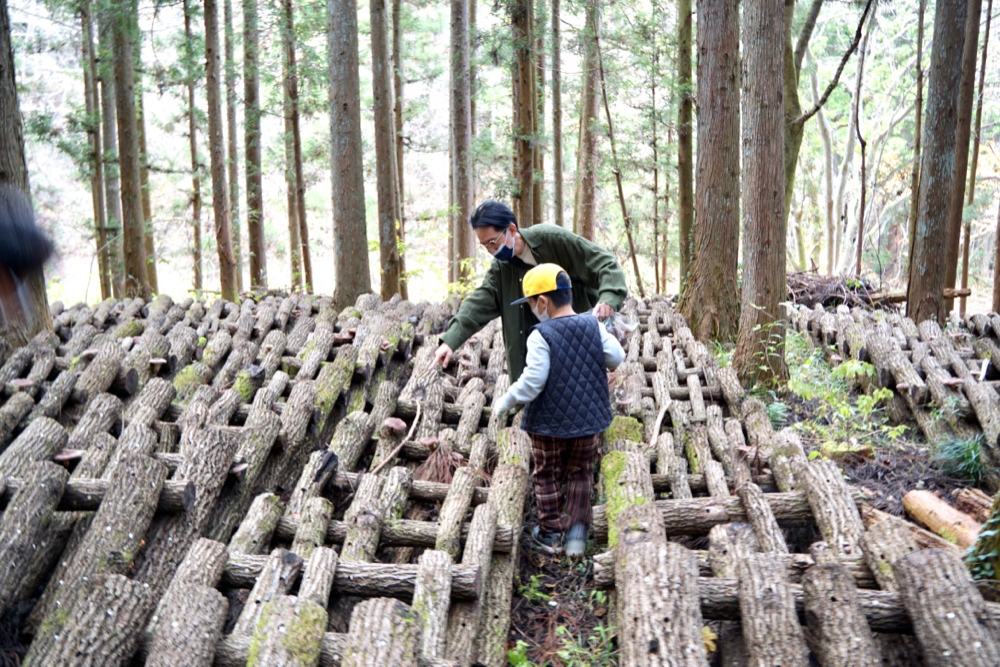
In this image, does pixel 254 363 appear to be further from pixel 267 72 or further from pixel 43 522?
pixel 267 72

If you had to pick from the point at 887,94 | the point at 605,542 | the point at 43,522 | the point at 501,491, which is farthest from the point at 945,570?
A: the point at 887,94

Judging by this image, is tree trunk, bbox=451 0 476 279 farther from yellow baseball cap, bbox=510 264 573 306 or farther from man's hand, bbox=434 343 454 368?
yellow baseball cap, bbox=510 264 573 306

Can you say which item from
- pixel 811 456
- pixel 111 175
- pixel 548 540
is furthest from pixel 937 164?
pixel 111 175

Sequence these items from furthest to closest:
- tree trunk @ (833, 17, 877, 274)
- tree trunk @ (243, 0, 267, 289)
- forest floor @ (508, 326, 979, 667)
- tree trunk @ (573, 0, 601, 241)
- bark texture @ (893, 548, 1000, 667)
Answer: tree trunk @ (833, 17, 877, 274), tree trunk @ (573, 0, 601, 241), tree trunk @ (243, 0, 267, 289), forest floor @ (508, 326, 979, 667), bark texture @ (893, 548, 1000, 667)

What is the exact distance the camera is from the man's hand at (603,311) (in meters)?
4.26

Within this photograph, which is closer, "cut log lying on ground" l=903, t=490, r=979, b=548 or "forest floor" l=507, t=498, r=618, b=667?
"forest floor" l=507, t=498, r=618, b=667

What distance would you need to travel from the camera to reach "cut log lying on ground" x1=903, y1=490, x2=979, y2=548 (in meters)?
3.64

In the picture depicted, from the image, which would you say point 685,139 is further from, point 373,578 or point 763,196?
point 373,578

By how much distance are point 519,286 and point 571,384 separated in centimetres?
104

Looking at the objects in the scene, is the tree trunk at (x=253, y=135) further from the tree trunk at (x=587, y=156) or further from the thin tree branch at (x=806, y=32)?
the thin tree branch at (x=806, y=32)

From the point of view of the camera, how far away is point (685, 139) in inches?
516

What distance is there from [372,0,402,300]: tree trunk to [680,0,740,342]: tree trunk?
491 centimetres

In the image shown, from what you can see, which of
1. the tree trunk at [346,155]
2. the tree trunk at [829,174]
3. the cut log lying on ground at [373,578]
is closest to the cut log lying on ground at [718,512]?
the cut log lying on ground at [373,578]

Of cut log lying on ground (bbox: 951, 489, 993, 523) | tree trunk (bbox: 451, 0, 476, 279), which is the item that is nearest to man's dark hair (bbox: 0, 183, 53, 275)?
cut log lying on ground (bbox: 951, 489, 993, 523)
